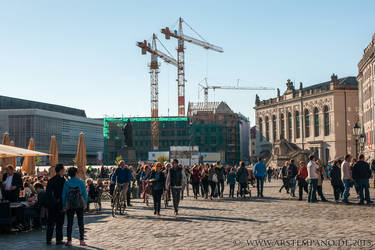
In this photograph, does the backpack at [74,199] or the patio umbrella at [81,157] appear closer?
the backpack at [74,199]

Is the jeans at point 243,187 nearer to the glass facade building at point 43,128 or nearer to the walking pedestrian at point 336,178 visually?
the walking pedestrian at point 336,178

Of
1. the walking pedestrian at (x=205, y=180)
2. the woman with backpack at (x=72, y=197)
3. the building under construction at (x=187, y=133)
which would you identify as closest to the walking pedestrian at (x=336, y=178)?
the walking pedestrian at (x=205, y=180)

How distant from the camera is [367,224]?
12812 millimetres

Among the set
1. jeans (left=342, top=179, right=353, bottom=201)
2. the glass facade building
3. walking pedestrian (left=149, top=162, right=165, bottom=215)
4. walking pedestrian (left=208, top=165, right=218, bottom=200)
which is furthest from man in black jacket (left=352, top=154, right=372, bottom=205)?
the glass facade building

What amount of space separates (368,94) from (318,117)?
3006 centimetres

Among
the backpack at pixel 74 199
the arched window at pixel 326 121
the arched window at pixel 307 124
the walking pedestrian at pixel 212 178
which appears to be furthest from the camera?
the arched window at pixel 307 124

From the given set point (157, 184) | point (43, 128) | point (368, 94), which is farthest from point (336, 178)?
point (43, 128)

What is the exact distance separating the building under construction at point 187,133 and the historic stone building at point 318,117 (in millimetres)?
21267

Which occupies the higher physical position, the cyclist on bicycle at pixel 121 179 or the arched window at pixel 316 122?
the arched window at pixel 316 122

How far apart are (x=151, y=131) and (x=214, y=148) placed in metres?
16.2

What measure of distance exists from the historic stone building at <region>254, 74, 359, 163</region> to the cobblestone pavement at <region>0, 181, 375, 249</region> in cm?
6567

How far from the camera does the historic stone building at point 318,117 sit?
267 ft

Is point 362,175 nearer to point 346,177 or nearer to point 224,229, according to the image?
point 346,177

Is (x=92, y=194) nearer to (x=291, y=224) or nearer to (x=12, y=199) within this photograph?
(x=12, y=199)
